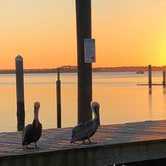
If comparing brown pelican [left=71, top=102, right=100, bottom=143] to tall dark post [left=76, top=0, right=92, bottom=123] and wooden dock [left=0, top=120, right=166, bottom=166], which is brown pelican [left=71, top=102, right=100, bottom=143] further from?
tall dark post [left=76, top=0, right=92, bottom=123]

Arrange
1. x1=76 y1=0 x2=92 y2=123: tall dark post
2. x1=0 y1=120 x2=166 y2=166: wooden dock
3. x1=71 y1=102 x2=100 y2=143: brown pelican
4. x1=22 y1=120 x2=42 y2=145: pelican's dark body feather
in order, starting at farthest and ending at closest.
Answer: x1=76 y1=0 x2=92 y2=123: tall dark post
x1=71 y1=102 x2=100 y2=143: brown pelican
x1=22 y1=120 x2=42 y2=145: pelican's dark body feather
x1=0 y1=120 x2=166 y2=166: wooden dock

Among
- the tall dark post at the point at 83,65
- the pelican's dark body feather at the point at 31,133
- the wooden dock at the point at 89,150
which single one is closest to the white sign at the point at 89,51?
the tall dark post at the point at 83,65

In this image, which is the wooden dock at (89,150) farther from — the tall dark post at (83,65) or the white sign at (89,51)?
the white sign at (89,51)

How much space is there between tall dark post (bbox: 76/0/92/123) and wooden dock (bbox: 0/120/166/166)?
95 centimetres

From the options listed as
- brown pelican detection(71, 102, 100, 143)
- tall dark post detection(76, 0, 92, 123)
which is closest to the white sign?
tall dark post detection(76, 0, 92, 123)

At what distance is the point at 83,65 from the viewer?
35.8 ft

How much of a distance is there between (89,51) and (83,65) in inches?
11.7

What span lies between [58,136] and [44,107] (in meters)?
28.1

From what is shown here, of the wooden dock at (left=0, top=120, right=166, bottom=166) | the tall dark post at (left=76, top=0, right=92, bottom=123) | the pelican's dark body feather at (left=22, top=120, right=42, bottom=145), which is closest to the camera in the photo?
the wooden dock at (left=0, top=120, right=166, bottom=166)

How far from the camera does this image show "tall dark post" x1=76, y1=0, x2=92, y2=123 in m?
10.7

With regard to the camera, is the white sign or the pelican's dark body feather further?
the white sign

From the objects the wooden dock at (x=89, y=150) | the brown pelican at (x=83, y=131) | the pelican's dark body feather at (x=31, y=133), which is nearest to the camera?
the wooden dock at (x=89, y=150)

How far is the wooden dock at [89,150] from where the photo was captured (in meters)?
8.08

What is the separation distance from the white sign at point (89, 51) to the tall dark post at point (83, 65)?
2.8 inches
